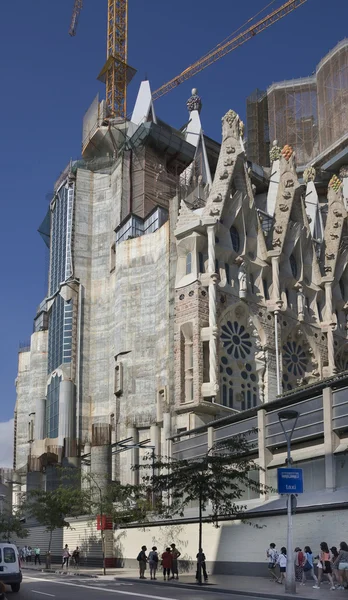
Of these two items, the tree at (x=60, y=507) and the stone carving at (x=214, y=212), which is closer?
the tree at (x=60, y=507)

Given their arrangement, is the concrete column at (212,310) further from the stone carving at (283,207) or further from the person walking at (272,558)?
the person walking at (272,558)

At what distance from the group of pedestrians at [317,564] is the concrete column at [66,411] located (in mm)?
39660

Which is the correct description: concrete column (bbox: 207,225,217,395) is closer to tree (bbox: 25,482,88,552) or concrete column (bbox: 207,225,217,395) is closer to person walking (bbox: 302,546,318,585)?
tree (bbox: 25,482,88,552)

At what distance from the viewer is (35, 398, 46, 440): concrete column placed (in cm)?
7550

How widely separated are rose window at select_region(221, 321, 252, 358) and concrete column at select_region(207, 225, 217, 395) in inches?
108

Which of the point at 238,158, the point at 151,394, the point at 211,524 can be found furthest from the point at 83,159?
the point at 211,524

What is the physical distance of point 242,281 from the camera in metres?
62.1

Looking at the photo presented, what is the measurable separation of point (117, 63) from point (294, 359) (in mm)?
46532

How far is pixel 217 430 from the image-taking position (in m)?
47.5

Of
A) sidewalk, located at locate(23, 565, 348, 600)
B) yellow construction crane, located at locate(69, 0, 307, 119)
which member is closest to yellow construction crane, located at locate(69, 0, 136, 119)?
yellow construction crane, located at locate(69, 0, 307, 119)

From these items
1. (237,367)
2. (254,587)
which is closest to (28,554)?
(237,367)

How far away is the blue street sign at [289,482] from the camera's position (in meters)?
25.3

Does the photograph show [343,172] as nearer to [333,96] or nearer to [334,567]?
[333,96]

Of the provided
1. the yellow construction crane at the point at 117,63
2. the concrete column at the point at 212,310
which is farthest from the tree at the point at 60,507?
the yellow construction crane at the point at 117,63
